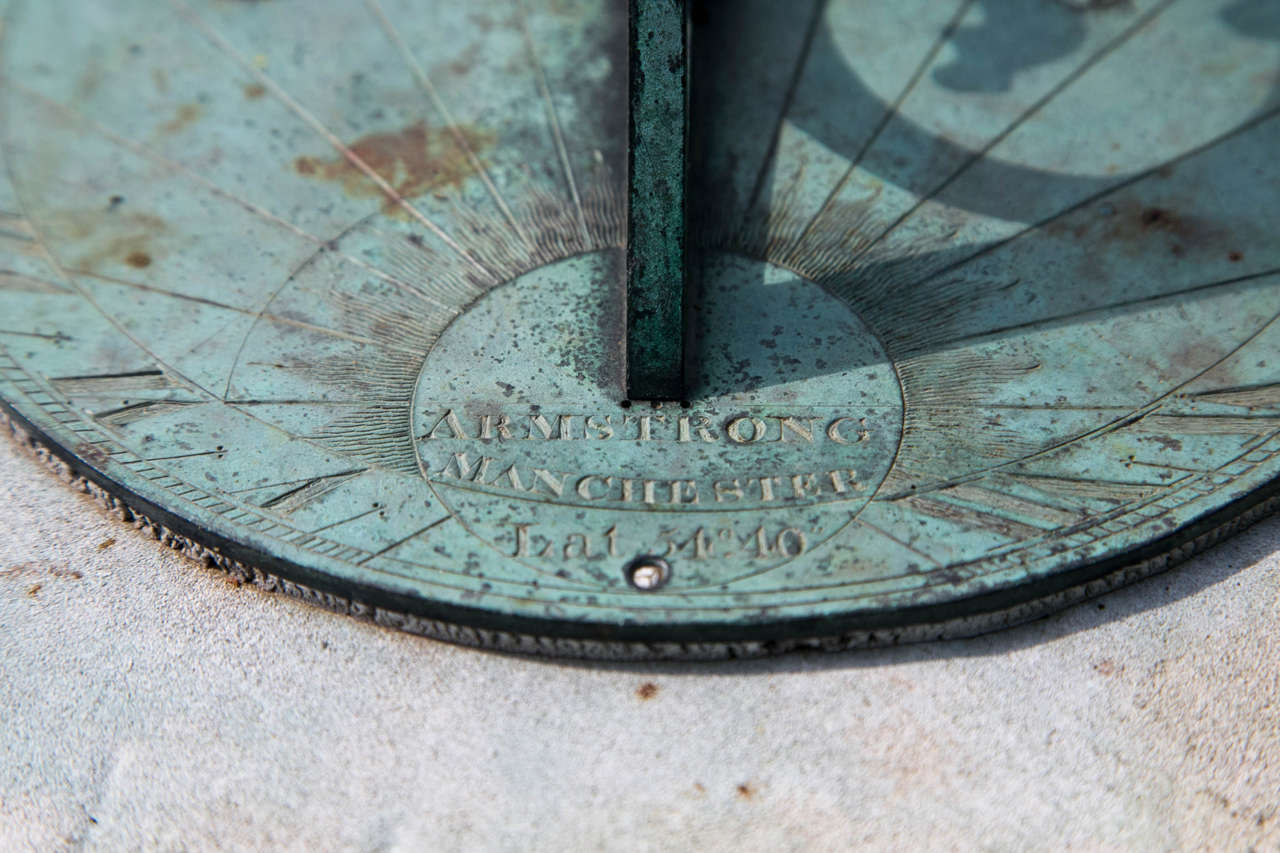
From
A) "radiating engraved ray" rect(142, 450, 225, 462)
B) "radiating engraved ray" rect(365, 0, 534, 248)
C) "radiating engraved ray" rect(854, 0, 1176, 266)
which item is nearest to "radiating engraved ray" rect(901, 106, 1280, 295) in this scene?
"radiating engraved ray" rect(854, 0, 1176, 266)

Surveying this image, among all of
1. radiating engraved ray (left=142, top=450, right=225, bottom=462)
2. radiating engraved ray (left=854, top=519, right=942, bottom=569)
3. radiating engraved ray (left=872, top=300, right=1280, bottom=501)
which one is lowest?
radiating engraved ray (left=872, top=300, right=1280, bottom=501)

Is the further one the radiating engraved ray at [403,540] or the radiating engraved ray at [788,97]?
the radiating engraved ray at [788,97]

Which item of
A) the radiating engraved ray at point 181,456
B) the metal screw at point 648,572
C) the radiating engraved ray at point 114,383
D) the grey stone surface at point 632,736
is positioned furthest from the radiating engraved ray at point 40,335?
the metal screw at point 648,572

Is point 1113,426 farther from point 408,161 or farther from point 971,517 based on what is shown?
point 408,161

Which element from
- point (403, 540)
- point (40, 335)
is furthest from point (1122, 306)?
point (40, 335)

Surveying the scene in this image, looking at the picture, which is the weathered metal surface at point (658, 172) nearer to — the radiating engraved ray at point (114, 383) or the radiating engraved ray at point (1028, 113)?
the radiating engraved ray at point (1028, 113)

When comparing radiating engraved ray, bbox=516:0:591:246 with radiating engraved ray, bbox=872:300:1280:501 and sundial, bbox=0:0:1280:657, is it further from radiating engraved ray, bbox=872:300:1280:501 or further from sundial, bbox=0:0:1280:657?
radiating engraved ray, bbox=872:300:1280:501
